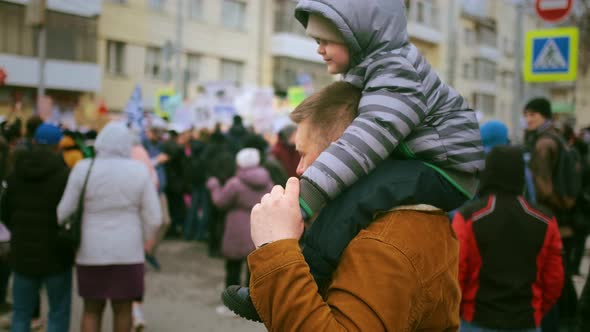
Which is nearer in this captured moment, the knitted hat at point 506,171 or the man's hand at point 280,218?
the man's hand at point 280,218

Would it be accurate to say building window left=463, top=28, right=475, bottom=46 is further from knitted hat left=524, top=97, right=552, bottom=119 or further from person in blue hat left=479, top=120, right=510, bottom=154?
person in blue hat left=479, top=120, right=510, bottom=154

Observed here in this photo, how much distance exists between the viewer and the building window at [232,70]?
109 ft

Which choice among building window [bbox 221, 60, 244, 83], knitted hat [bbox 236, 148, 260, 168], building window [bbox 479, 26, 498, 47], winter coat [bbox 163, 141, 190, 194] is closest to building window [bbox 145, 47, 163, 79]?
building window [bbox 221, 60, 244, 83]

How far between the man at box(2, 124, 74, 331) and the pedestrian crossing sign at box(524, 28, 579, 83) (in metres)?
6.78

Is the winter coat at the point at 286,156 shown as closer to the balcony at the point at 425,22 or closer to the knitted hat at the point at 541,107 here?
the knitted hat at the point at 541,107

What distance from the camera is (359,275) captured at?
1.44m

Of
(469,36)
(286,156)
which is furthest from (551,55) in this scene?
(469,36)

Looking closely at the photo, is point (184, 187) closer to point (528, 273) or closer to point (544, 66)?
point (544, 66)

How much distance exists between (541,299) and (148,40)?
2829 cm

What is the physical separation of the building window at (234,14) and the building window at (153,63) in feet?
15.0

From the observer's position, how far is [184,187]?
37.0ft

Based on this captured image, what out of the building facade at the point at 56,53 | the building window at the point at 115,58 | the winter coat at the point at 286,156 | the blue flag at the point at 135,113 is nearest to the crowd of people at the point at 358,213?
the winter coat at the point at 286,156

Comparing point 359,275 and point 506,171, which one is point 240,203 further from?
Answer: point 359,275

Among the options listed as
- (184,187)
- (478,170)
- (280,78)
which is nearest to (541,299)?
(478,170)
